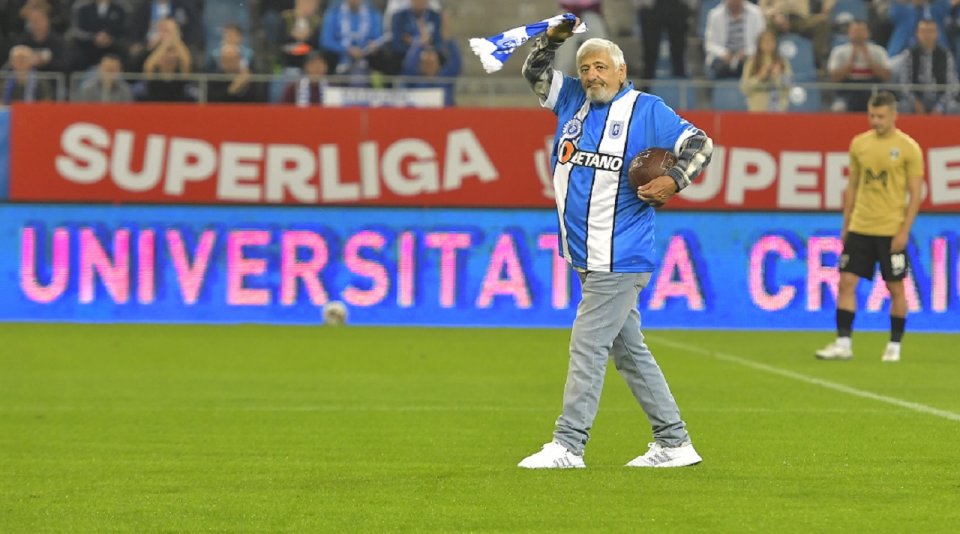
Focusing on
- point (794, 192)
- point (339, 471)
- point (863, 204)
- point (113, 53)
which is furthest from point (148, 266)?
point (339, 471)

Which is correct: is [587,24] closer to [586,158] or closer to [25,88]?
[25,88]

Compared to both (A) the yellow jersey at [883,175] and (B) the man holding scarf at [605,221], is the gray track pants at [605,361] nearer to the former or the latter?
(B) the man holding scarf at [605,221]

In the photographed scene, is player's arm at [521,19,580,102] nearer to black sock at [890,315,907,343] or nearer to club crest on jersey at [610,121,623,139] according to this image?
club crest on jersey at [610,121,623,139]

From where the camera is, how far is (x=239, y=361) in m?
15.8

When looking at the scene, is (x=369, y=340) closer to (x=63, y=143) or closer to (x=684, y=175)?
(x=63, y=143)

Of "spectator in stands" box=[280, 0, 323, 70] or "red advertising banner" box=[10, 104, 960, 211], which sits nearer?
"red advertising banner" box=[10, 104, 960, 211]

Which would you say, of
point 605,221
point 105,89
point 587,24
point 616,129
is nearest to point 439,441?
point 605,221

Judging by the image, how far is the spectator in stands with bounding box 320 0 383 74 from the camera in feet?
74.2

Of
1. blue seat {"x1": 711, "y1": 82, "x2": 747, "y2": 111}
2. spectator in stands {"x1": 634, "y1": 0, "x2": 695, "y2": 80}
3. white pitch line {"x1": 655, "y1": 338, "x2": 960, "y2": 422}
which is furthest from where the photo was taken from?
spectator in stands {"x1": 634, "y1": 0, "x2": 695, "y2": 80}

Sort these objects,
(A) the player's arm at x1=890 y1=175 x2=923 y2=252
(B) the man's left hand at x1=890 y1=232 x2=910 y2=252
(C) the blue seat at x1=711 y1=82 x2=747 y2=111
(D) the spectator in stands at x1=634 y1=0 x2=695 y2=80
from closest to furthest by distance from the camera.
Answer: (A) the player's arm at x1=890 y1=175 x2=923 y2=252 → (B) the man's left hand at x1=890 y1=232 x2=910 y2=252 → (C) the blue seat at x1=711 y1=82 x2=747 y2=111 → (D) the spectator in stands at x1=634 y1=0 x2=695 y2=80

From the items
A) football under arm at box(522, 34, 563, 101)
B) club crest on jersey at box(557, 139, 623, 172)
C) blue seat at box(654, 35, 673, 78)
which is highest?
football under arm at box(522, 34, 563, 101)

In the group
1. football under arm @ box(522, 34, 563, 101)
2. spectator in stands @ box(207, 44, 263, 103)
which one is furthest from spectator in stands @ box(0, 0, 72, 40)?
football under arm @ box(522, 34, 563, 101)

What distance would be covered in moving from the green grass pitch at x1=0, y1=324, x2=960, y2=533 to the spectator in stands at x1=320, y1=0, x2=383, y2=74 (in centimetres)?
585

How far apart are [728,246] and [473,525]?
15021 millimetres
